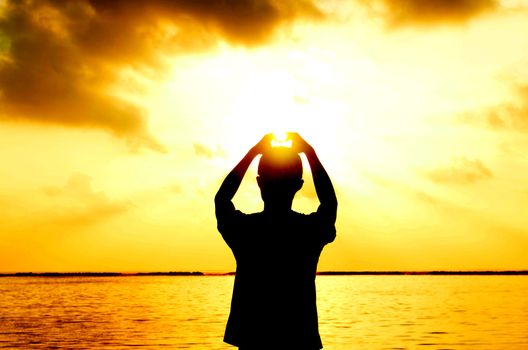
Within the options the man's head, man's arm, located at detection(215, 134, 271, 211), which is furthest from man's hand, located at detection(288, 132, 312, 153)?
man's arm, located at detection(215, 134, 271, 211)

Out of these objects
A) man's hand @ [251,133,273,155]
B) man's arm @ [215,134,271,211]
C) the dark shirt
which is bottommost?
the dark shirt

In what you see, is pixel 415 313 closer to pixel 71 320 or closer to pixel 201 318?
pixel 201 318

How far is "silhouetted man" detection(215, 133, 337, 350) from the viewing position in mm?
3955

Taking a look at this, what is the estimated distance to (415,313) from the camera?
2148 inches

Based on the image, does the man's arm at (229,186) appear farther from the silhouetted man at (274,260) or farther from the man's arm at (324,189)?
the man's arm at (324,189)

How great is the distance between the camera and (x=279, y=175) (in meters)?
3.88

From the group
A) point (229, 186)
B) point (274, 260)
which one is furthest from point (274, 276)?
point (229, 186)

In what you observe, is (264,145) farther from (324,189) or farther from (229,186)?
(324,189)

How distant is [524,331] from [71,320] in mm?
29591

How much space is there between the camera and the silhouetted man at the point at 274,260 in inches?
156

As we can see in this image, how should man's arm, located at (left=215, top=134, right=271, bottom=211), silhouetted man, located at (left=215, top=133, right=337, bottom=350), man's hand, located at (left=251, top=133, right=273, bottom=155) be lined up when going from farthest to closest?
man's arm, located at (left=215, top=134, right=271, bottom=211), silhouetted man, located at (left=215, top=133, right=337, bottom=350), man's hand, located at (left=251, top=133, right=273, bottom=155)

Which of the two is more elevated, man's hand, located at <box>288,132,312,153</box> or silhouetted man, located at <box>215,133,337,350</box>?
man's hand, located at <box>288,132,312,153</box>

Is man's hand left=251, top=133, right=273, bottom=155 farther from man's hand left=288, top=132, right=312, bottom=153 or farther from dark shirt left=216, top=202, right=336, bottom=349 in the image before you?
dark shirt left=216, top=202, right=336, bottom=349

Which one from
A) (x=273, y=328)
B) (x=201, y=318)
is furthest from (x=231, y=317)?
(x=201, y=318)
